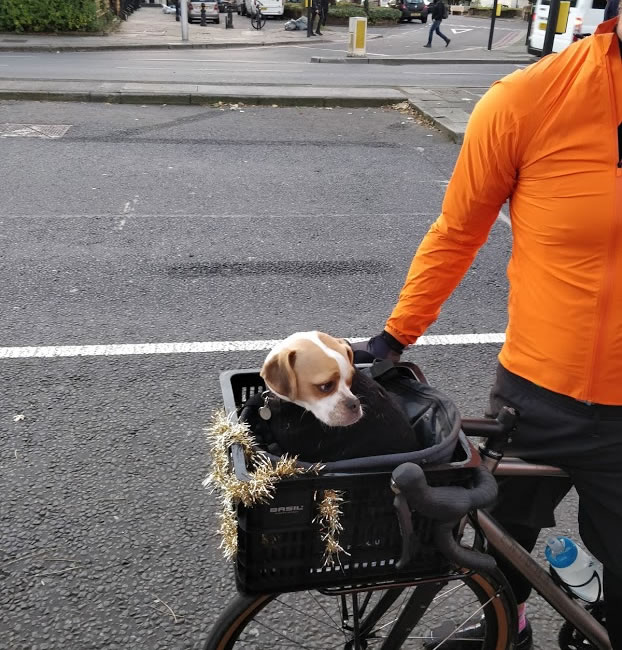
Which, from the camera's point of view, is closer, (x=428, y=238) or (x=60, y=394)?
(x=428, y=238)

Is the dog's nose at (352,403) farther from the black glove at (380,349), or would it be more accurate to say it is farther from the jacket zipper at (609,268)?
the jacket zipper at (609,268)

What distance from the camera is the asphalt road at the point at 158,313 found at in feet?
9.11

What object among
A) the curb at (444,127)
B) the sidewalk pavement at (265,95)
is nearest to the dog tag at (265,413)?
the curb at (444,127)

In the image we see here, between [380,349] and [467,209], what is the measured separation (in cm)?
44

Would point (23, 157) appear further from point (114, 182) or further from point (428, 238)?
point (428, 238)

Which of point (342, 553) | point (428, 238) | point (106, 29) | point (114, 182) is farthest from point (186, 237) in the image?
point (106, 29)

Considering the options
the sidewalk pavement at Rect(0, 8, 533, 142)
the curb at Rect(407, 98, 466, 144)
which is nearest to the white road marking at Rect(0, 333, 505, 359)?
the curb at Rect(407, 98, 466, 144)

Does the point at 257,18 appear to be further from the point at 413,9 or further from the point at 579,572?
the point at 579,572

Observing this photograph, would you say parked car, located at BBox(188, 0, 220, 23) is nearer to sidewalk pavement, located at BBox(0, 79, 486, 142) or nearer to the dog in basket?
sidewalk pavement, located at BBox(0, 79, 486, 142)

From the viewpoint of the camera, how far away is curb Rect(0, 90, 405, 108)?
479 inches

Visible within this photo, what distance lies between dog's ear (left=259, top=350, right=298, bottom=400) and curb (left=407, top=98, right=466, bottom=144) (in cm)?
899

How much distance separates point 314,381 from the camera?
1.70 metres

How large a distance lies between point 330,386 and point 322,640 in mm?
1242

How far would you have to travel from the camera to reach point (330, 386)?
1.70 meters
